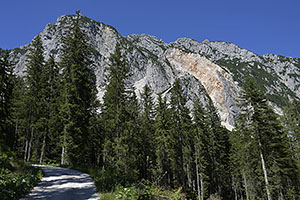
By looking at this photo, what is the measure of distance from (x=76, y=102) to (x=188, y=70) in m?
127

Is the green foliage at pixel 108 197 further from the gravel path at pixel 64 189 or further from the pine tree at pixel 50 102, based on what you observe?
the pine tree at pixel 50 102

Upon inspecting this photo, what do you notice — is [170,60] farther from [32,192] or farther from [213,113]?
[32,192]

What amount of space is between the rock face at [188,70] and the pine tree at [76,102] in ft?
254

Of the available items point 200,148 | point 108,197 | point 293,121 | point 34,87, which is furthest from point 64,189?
point 293,121

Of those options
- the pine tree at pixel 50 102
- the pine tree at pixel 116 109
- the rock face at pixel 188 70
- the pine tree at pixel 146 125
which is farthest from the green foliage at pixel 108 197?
the rock face at pixel 188 70

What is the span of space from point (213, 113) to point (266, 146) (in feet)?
62.5

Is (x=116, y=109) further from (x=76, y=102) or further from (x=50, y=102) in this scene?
(x=50, y=102)

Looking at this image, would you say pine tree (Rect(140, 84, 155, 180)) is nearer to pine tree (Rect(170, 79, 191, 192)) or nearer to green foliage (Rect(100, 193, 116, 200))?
pine tree (Rect(170, 79, 191, 192))

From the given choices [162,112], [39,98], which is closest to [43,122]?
[39,98]

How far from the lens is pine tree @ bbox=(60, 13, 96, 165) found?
58.2ft

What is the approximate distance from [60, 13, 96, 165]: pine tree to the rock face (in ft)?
254

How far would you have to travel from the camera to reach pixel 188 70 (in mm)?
139625

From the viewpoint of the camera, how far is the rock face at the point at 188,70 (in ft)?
385

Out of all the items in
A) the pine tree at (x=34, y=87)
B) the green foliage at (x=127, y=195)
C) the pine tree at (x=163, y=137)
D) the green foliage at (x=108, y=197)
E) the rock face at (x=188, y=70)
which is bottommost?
the green foliage at (x=108, y=197)
